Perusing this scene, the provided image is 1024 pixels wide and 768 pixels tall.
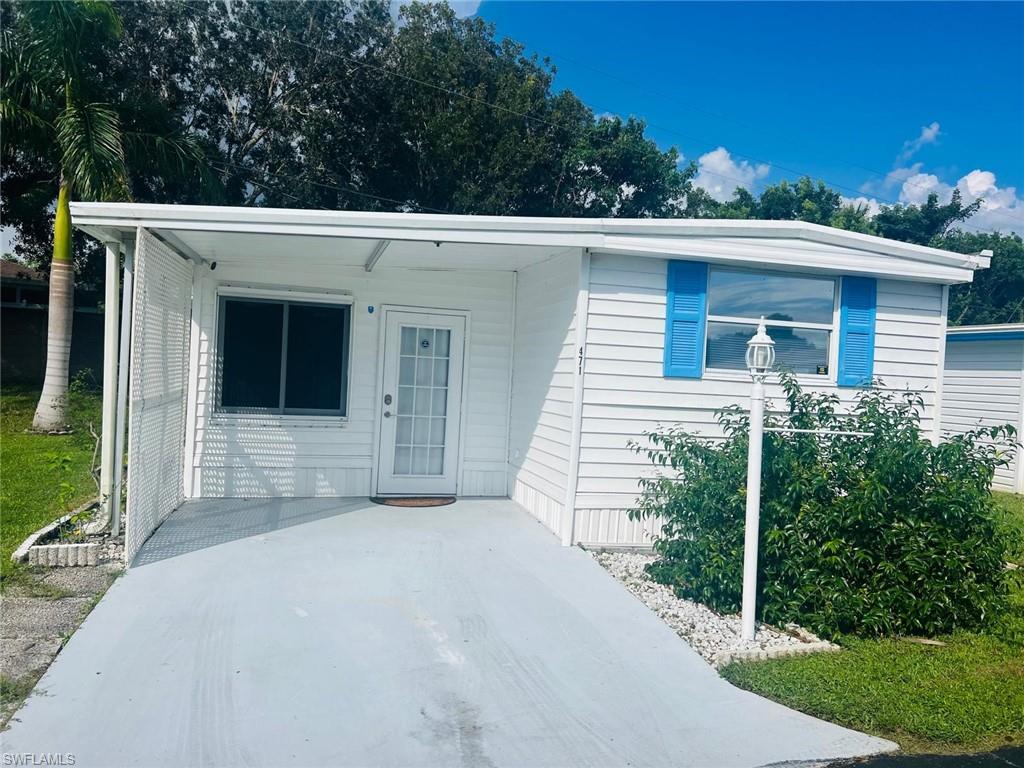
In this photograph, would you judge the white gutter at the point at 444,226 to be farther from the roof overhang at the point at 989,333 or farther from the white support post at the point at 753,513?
the roof overhang at the point at 989,333

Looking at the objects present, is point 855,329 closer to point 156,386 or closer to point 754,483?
point 754,483

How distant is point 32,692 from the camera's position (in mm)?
3541

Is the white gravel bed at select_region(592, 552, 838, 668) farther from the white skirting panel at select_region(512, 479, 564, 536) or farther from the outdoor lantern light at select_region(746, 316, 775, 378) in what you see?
the outdoor lantern light at select_region(746, 316, 775, 378)

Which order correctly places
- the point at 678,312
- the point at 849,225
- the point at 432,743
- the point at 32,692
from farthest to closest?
the point at 849,225, the point at 678,312, the point at 32,692, the point at 432,743

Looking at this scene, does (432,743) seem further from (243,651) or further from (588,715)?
(243,651)

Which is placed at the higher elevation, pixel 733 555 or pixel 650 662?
pixel 733 555

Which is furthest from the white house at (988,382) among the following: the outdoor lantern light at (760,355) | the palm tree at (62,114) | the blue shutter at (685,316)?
the palm tree at (62,114)

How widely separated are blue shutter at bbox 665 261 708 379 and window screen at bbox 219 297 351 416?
3.22 meters

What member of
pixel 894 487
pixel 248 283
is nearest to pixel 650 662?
pixel 894 487

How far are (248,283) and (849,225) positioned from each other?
83.8 feet

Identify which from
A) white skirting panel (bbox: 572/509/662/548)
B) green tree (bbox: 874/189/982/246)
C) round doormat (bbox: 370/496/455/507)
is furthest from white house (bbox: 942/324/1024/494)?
green tree (bbox: 874/189/982/246)

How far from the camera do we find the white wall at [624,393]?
6430 mm

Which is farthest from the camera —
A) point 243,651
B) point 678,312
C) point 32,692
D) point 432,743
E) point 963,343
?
point 963,343

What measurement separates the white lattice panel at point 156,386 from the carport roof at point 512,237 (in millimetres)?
311
